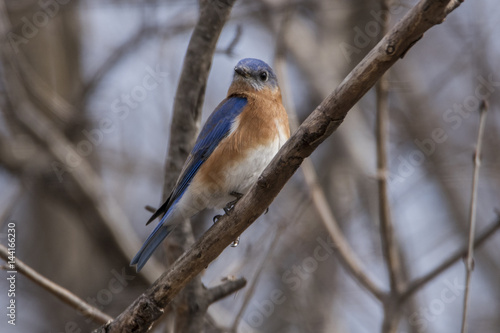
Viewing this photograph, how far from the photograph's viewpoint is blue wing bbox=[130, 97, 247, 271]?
170 inches

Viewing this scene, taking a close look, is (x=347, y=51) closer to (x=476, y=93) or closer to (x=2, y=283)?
(x=476, y=93)

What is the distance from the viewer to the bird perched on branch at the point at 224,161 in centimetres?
436

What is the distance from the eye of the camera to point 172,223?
4375mm

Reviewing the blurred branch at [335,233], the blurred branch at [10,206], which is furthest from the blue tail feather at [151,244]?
the blurred branch at [10,206]

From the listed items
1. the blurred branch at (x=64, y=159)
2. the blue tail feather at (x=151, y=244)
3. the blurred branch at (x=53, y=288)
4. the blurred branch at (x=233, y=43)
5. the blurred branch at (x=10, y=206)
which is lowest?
the blurred branch at (x=53, y=288)

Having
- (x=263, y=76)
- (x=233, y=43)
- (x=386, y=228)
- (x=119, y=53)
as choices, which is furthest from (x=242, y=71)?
(x=119, y=53)

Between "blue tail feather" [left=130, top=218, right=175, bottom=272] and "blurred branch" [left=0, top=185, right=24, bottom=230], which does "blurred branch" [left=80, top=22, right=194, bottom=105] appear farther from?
"blue tail feather" [left=130, top=218, right=175, bottom=272]

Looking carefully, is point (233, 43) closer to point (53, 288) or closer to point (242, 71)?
point (242, 71)

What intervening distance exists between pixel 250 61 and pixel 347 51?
11.2 feet

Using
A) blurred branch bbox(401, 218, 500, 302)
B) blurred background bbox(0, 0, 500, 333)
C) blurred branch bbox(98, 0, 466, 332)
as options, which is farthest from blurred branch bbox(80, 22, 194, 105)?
blurred branch bbox(401, 218, 500, 302)

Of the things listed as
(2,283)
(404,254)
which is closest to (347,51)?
(404,254)

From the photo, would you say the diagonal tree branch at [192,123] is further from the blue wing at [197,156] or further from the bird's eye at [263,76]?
the bird's eye at [263,76]

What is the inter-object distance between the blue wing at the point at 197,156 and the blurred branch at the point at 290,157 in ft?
2.72

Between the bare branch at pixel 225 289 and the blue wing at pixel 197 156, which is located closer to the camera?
the bare branch at pixel 225 289
